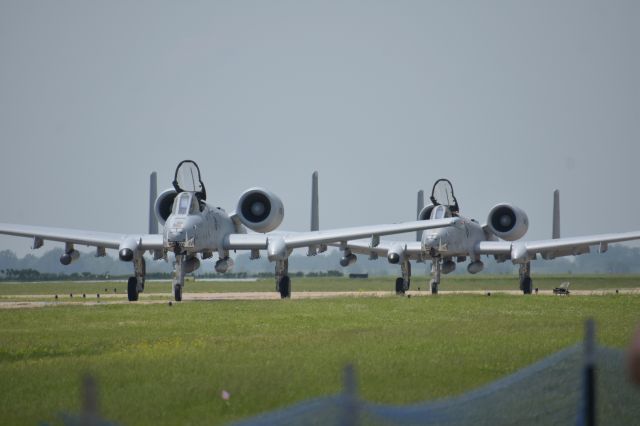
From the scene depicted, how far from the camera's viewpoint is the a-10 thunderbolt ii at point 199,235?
43438mm

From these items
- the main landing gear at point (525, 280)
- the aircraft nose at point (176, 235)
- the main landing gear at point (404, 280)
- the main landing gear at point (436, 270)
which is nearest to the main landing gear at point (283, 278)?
the aircraft nose at point (176, 235)

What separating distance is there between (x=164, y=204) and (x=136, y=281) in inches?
191

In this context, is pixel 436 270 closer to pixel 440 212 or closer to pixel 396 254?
pixel 396 254

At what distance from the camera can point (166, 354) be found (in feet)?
66.6

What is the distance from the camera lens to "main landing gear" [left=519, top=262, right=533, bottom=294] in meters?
54.3

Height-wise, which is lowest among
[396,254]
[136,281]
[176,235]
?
[136,281]

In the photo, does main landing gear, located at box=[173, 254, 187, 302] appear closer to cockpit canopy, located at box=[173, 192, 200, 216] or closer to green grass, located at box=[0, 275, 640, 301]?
cockpit canopy, located at box=[173, 192, 200, 216]

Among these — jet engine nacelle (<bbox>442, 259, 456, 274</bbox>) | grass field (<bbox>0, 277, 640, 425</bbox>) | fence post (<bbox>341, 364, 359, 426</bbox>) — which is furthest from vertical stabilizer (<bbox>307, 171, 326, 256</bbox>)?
fence post (<bbox>341, 364, 359, 426</bbox>)

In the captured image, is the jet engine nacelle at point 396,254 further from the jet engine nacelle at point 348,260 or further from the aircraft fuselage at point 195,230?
the aircraft fuselage at point 195,230

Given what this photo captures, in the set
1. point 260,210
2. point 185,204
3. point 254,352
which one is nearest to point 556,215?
point 260,210

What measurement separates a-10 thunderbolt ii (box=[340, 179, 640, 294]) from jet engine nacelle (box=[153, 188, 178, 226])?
37.2ft

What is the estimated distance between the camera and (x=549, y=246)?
2152 inches

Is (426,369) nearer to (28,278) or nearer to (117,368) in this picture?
(117,368)

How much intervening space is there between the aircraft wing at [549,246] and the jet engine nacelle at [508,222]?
1.46 meters
